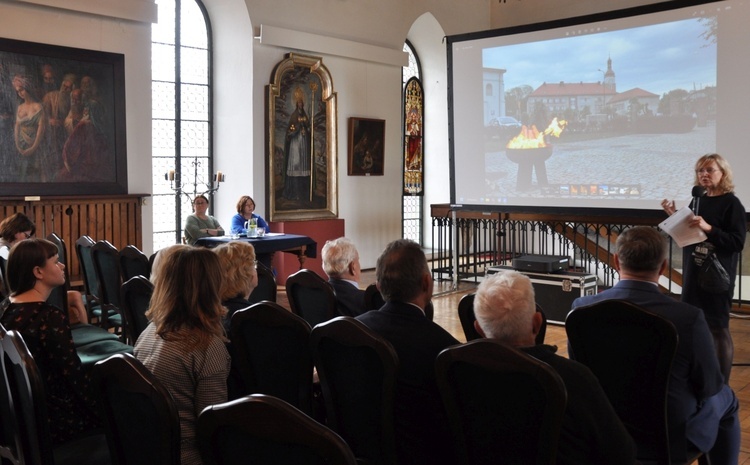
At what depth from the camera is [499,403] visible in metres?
2.09

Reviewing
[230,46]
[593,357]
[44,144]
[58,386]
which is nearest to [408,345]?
[593,357]

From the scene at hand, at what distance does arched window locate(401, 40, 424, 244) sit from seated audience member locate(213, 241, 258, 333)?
10855 mm

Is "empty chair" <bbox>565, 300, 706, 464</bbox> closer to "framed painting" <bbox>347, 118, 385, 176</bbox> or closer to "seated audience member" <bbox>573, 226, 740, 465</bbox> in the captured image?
"seated audience member" <bbox>573, 226, 740, 465</bbox>

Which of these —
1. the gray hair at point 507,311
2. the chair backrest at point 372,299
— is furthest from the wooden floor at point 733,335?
the gray hair at point 507,311

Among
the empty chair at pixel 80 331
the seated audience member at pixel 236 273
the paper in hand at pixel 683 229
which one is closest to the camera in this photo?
the seated audience member at pixel 236 273

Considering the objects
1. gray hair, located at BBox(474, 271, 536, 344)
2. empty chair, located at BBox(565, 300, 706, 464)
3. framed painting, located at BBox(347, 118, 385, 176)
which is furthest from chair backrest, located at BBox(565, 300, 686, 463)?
framed painting, located at BBox(347, 118, 385, 176)

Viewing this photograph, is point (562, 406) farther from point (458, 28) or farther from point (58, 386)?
point (458, 28)

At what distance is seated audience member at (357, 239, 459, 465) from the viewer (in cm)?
250

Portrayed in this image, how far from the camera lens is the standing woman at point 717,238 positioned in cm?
462

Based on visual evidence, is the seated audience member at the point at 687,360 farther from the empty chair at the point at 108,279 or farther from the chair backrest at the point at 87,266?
the chair backrest at the point at 87,266

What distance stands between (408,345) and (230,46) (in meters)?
8.97

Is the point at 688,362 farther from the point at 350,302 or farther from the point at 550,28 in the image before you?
the point at 550,28

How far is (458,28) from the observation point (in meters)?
13.7

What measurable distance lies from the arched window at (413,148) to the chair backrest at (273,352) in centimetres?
1115
